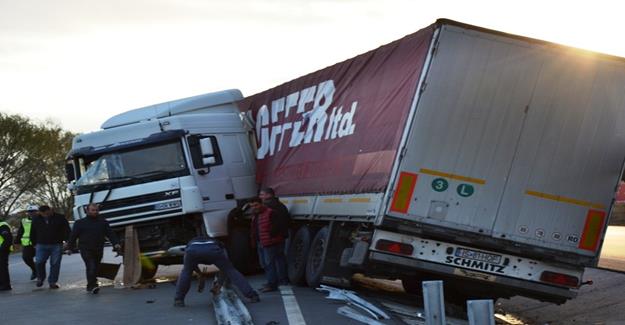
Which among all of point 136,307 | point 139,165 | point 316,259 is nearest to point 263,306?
point 136,307

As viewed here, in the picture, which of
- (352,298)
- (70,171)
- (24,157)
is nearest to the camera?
(352,298)

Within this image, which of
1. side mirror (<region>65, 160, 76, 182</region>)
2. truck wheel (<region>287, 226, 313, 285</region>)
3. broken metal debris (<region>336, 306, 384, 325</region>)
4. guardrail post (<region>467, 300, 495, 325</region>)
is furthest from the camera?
side mirror (<region>65, 160, 76, 182</region>)

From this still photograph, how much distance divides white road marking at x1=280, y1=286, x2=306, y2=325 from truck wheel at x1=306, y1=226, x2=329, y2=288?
0.36 meters

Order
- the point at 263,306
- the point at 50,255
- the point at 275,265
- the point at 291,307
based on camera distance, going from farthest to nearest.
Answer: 1. the point at 50,255
2. the point at 275,265
3. the point at 263,306
4. the point at 291,307

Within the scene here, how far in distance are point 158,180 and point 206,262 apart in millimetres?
4827

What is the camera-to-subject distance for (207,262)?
533 inches

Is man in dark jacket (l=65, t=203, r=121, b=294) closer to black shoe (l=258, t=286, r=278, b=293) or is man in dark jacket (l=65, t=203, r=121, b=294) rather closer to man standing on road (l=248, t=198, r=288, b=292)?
man standing on road (l=248, t=198, r=288, b=292)

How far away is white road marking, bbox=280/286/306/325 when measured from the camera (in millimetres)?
11430

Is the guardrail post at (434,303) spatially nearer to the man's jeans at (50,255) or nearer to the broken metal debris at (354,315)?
the broken metal debris at (354,315)

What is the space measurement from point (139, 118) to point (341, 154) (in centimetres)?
600

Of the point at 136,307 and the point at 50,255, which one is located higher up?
the point at 136,307

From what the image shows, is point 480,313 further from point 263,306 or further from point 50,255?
point 50,255

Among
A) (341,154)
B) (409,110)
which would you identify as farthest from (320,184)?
(409,110)

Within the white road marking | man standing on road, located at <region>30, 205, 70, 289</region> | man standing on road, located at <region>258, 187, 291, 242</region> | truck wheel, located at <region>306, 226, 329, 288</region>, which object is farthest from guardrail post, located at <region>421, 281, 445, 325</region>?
man standing on road, located at <region>30, 205, 70, 289</region>
